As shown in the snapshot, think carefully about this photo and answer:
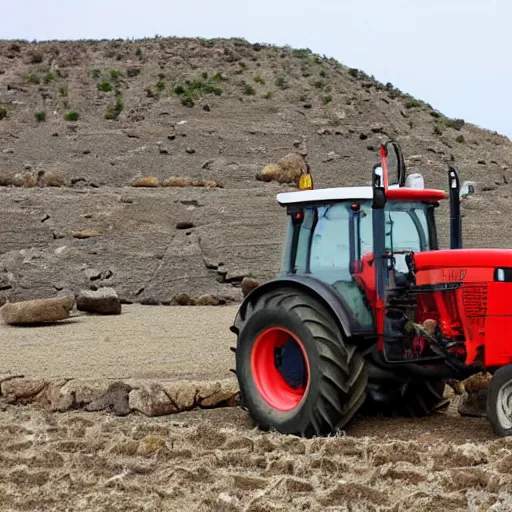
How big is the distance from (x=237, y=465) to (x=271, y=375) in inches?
61.3

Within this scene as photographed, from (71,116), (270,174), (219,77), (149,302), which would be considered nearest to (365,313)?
(149,302)

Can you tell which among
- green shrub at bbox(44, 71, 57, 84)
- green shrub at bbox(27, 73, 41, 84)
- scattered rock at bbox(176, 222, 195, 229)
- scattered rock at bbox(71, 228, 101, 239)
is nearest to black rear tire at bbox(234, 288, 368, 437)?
scattered rock at bbox(71, 228, 101, 239)

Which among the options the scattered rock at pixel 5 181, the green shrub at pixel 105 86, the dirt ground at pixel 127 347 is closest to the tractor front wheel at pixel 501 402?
the dirt ground at pixel 127 347

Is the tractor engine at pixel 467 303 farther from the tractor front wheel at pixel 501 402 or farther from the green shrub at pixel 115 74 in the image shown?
the green shrub at pixel 115 74

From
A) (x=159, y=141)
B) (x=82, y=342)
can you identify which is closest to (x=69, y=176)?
(x=159, y=141)

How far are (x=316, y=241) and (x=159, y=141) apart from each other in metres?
33.1

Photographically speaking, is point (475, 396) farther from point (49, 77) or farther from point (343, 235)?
point (49, 77)

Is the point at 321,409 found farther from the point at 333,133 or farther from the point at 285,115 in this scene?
Result: the point at 285,115

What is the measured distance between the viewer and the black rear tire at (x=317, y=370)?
7.38 m

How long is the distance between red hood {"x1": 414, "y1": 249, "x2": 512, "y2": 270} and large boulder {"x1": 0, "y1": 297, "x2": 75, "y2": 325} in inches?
381

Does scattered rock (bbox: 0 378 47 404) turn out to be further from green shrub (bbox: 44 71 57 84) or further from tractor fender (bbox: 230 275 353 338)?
green shrub (bbox: 44 71 57 84)

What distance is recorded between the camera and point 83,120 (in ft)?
146

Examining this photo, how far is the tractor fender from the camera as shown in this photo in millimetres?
7473

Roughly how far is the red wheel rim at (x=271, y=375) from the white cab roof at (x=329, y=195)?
113cm
